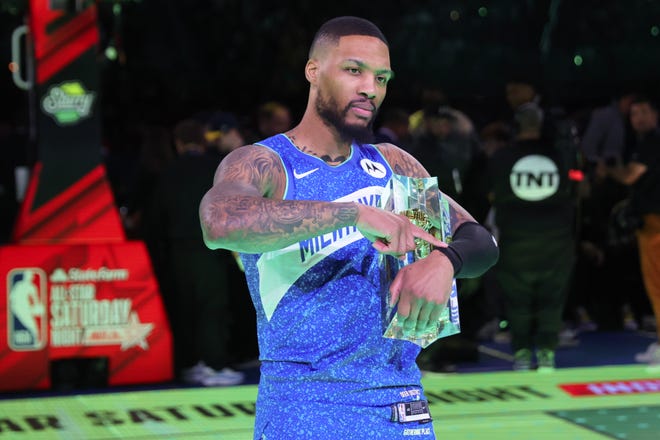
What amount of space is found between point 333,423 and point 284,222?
61 centimetres

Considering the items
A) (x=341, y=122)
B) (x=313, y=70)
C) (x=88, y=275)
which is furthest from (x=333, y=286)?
(x=88, y=275)

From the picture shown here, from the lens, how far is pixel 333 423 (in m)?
2.81

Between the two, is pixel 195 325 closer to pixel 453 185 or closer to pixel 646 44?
pixel 453 185

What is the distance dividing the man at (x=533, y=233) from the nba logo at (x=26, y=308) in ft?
11.4

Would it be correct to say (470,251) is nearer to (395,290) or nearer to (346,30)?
(395,290)

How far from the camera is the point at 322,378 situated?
9.27ft

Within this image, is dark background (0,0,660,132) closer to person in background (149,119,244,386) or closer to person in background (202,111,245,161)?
person in background (202,111,245,161)

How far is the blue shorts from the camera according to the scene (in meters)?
2.81

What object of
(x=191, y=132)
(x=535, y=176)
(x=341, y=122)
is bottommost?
(x=341, y=122)

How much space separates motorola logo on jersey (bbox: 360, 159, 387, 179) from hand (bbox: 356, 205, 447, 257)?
1.62ft

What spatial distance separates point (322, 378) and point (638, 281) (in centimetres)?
839

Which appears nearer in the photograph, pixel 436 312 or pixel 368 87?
pixel 436 312

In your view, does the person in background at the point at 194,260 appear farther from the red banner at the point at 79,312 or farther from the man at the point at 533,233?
the man at the point at 533,233

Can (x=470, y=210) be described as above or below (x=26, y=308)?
above
